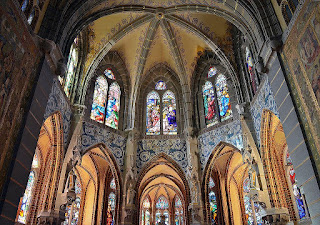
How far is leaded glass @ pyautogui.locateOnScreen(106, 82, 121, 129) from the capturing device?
578 inches

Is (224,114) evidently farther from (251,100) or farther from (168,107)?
(168,107)

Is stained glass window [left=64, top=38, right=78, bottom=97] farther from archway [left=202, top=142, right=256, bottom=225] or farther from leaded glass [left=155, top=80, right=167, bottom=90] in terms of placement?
archway [left=202, top=142, right=256, bottom=225]

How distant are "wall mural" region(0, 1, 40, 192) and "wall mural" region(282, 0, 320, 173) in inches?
259

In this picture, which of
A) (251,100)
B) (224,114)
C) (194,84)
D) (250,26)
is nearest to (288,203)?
(251,100)

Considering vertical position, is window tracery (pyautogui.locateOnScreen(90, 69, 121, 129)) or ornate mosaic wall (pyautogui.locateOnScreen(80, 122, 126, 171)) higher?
window tracery (pyautogui.locateOnScreen(90, 69, 121, 129))

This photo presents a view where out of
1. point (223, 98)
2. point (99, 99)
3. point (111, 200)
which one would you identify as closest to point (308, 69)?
point (223, 98)

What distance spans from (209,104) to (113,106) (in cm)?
493

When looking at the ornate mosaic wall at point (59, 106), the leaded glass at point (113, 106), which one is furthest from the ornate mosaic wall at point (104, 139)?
the ornate mosaic wall at point (59, 106)

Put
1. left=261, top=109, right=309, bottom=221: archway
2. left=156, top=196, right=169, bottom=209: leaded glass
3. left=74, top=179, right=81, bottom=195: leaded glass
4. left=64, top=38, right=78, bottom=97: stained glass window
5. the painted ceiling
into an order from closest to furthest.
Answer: left=261, top=109, right=309, bottom=221: archway
left=64, top=38, right=78, bottom=97: stained glass window
the painted ceiling
left=74, top=179, right=81, bottom=195: leaded glass
left=156, top=196, right=169, bottom=209: leaded glass

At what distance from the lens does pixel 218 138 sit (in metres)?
13.5

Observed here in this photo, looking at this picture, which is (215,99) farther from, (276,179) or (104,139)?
(104,139)

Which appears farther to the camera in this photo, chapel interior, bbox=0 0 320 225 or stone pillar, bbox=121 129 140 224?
stone pillar, bbox=121 129 140 224

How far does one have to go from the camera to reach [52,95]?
1012 cm

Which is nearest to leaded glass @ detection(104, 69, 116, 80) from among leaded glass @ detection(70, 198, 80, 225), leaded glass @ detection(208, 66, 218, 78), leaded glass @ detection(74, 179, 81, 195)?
leaded glass @ detection(208, 66, 218, 78)
